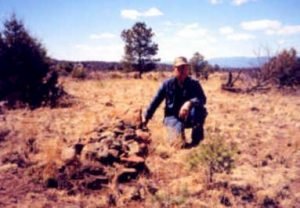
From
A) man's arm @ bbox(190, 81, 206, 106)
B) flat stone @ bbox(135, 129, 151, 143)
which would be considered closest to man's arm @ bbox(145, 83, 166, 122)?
flat stone @ bbox(135, 129, 151, 143)

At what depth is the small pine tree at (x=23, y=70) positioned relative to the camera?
14.8 m

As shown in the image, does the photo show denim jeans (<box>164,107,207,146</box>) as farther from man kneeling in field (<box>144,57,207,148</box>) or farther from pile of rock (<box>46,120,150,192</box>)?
pile of rock (<box>46,120,150,192</box>)

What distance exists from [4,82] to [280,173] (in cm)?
1049

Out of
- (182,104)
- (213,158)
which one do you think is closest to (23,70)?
(182,104)

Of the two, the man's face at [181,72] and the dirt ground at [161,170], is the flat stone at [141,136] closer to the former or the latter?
the dirt ground at [161,170]

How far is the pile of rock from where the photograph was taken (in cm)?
591

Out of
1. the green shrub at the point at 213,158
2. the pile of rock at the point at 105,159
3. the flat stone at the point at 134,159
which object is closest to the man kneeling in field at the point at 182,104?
the pile of rock at the point at 105,159

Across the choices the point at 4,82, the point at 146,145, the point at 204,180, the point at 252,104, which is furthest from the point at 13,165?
the point at 252,104

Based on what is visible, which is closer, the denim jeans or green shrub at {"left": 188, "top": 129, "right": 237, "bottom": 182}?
green shrub at {"left": 188, "top": 129, "right": 237, "bottom": 182}

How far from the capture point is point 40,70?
15.5 meters

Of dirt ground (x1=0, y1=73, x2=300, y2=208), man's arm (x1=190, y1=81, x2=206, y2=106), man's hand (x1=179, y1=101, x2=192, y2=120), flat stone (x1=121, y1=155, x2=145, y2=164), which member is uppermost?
man's arm (x1=190, y1=81, x2=206, y2=106)

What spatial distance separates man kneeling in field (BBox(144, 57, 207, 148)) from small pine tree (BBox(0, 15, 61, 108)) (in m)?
7.87

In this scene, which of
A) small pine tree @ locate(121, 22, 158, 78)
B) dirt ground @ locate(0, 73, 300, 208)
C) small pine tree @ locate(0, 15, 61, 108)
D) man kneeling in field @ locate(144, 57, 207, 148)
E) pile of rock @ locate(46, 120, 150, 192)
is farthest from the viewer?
small pine tree @ locate(121, 22, 158, 78)

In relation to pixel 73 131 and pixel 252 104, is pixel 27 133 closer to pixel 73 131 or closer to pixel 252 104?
pixel 73 131
